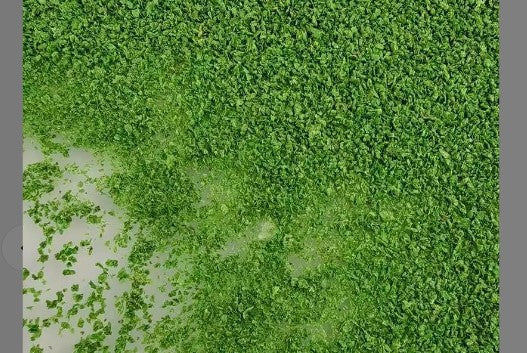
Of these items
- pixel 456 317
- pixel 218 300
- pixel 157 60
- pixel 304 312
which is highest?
pixel 157 60

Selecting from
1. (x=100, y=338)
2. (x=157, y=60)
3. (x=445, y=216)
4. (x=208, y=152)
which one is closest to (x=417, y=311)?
(x=445, y=216)

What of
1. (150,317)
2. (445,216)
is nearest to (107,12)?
(150,317)

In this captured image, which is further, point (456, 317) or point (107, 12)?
point (107, 12)

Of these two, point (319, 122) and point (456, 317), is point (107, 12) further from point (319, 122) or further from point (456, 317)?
point (456, 317)

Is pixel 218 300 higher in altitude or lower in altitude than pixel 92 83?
lower

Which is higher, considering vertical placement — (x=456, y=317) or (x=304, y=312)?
(x=304, y=312)

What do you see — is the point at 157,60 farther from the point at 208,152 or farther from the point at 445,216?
the point at 445,216

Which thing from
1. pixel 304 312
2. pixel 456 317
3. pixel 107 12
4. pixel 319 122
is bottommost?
pixel 456 317
